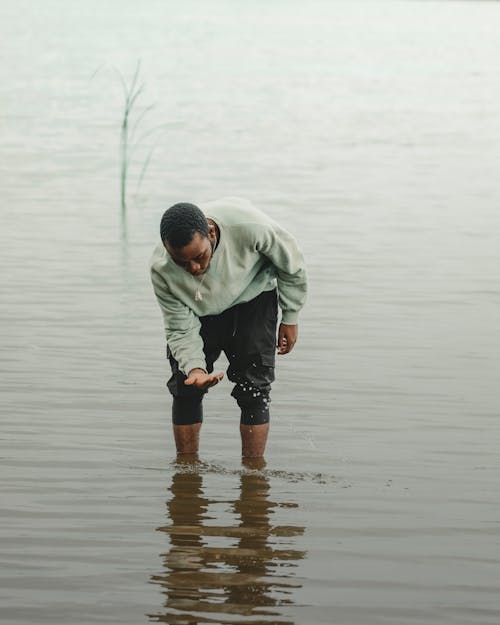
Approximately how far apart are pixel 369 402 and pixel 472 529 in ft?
5.67

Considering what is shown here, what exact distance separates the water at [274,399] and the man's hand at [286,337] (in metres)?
0.51

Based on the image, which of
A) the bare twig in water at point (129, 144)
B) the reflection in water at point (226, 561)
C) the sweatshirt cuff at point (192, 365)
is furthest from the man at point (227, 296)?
the bare twig in water at point (129, 144)

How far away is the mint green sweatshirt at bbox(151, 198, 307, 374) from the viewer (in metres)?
4.71

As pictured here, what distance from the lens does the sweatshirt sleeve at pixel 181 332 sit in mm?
4820

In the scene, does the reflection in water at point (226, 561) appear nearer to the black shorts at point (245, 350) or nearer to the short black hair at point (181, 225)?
the black shorts at point (245, 350)

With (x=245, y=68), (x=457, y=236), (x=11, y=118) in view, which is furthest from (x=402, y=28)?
(x=457, y=236)

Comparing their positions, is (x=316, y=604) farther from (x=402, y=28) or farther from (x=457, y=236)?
(x=402, y=28)

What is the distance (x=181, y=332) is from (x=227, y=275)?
11.1 inches

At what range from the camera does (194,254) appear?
4.48 metres

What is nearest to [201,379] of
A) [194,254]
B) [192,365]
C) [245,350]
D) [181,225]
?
[192,365]

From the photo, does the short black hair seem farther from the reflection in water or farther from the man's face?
the reflection in water

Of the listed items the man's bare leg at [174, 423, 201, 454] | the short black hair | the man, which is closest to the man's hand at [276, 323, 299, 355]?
the man

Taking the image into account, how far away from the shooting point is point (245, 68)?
2700cm

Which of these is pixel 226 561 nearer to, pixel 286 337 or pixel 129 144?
pixel 286 337
